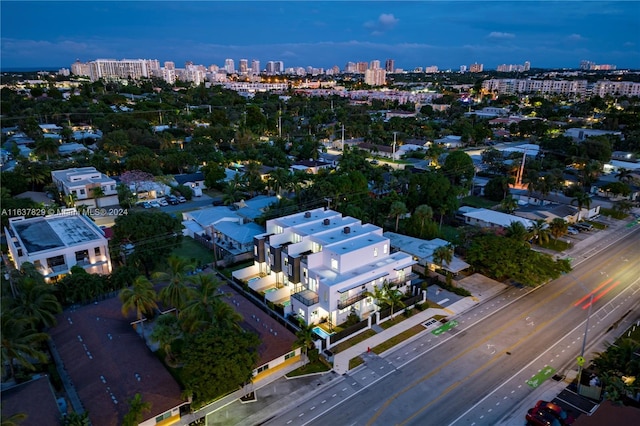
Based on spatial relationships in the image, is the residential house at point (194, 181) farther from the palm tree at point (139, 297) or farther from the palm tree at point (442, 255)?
the palm tree at point (442, 255)

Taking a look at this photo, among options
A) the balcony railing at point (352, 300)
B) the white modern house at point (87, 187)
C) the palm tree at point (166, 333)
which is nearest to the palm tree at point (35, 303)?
the palm tree at point (166, 333)

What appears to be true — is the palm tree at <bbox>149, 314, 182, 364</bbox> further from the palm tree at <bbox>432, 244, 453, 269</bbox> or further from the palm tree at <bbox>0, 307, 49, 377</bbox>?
the palm tree at <bbox>432, 244, 453, 269</bbox>

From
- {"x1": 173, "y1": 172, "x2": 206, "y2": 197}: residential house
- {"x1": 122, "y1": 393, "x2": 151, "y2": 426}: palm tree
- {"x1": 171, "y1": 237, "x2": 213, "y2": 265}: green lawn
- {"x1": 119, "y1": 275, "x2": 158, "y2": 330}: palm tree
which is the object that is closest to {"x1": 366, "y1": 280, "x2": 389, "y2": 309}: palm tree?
{"x1": 119, "y1": 275, "x2": 158, "y2": 330}: palm tree

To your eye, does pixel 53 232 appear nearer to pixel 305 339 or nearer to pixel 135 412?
pixel 135 412

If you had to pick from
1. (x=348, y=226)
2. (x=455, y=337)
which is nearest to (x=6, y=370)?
(x=348, y=226)

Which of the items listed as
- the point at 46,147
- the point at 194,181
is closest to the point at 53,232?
the point at 194,181

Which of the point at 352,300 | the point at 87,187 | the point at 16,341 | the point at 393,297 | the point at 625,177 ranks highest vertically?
the point at 87,187

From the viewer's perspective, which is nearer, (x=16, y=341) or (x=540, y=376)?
(x=16, y=341)
